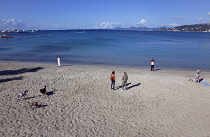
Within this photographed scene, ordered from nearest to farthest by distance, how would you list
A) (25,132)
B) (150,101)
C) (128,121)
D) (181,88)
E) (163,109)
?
(25,132) < (128,121) < (163,109) < (150,101) < (181,88)

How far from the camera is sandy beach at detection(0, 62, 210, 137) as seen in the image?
26.1 ft

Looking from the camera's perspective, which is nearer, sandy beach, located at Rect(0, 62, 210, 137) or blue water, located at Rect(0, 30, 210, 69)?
sandy beach, located at Rect(0, 62, 210, 137)

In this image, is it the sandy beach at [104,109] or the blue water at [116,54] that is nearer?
the sandy beach at [104,109]

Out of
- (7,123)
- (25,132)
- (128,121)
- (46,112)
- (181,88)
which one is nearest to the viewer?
(25,132)

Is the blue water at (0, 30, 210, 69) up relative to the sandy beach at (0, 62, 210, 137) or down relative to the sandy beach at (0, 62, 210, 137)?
up

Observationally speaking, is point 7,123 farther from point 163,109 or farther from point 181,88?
→ point 181,88

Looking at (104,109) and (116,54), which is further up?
(116,54)

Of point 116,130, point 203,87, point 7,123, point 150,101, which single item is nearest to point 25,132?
point 7,123

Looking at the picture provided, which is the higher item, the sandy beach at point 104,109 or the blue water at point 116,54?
the blue water at point 116,54

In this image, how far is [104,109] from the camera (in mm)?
10109

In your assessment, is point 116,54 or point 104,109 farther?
point 116,54

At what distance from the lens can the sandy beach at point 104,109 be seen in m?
7.95

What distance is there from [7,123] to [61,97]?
3950mm

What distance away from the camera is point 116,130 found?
315 inches
